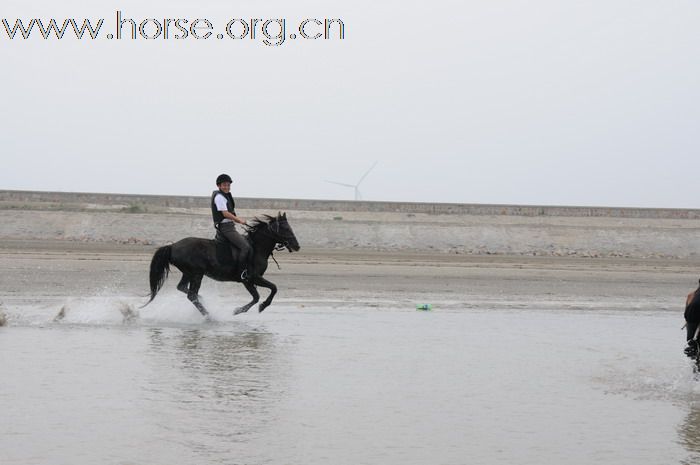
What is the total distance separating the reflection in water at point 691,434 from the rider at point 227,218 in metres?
8.01

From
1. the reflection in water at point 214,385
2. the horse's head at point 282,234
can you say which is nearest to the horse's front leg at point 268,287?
the horse's head at point 282,234

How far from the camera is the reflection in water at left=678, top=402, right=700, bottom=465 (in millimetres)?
7445

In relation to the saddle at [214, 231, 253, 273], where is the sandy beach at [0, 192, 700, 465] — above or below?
below

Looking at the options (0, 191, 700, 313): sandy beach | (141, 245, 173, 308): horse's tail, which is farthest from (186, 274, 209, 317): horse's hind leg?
(0, 191, 700, 313): sandy beach

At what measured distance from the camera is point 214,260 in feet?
52.3

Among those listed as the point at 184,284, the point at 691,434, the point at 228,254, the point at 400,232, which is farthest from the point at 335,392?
the point at 400,232

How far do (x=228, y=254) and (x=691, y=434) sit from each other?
29.6ft

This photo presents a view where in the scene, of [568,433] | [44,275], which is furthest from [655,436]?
[44,275]

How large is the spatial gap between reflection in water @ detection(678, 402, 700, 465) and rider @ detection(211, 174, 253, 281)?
26.3 ft

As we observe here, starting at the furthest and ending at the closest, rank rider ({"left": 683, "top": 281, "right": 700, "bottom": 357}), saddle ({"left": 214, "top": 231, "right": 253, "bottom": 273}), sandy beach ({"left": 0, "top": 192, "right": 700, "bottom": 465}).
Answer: saddle ({"left": 214, "top": 231, "right": 253, "bottom": 273})
rider ({"left": 683, "top": 281, "right": 700, "bottom": 357})
sandy beach ({"left": 0, "top": 192, "right": 700, "bottom": 465})

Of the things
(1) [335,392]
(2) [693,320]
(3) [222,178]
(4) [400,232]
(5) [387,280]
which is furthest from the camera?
(4) [400,232]

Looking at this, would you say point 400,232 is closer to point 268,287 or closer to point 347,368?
point 268,287

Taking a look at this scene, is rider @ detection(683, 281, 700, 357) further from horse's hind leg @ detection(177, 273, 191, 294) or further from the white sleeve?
horse's hind leg @ detection(177, 273, 191, 294)

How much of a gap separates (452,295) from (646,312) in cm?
374
